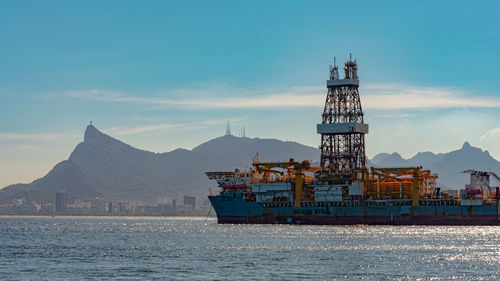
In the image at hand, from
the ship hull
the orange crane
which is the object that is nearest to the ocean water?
the ship hull

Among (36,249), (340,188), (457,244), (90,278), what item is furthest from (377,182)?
(90,278)

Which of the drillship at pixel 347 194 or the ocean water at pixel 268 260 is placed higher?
the drillship at pixel 347 194

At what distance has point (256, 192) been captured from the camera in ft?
504

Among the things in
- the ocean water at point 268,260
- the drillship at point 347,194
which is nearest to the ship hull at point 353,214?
the drillship at point 347,194

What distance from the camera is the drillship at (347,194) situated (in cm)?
14325

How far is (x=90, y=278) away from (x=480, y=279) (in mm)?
32181

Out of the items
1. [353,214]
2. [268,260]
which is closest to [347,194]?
[353,214]

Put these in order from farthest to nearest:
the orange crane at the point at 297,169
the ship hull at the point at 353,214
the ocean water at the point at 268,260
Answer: the orange crane at the point at 297,169, the ship hull at the point at 353,214, the ocean water at the point at 268,260

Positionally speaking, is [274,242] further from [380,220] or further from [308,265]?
[380,220]

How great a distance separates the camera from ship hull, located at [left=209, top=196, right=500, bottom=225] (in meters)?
141

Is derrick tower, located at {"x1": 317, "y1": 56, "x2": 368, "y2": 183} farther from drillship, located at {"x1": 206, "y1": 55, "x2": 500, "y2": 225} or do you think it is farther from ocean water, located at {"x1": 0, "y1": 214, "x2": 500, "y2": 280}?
ocean water, located at {"x1": 0, "y1": 214, "x2": 500, "y2": 280}

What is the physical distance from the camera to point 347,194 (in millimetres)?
150250

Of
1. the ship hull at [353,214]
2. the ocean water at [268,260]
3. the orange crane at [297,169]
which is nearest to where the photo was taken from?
the ocean water at [268,260]

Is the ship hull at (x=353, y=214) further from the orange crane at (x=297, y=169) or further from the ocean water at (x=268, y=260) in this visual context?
the ocean water at (x=268, y=260)
